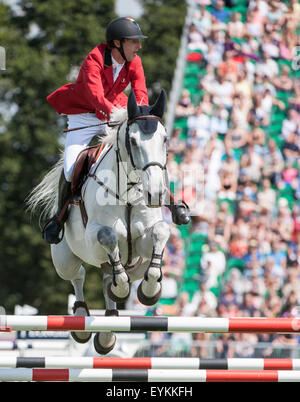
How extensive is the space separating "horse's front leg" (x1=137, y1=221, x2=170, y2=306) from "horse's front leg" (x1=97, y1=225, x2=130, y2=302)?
0.41ft

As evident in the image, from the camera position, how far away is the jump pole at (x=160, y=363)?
577 centimetres

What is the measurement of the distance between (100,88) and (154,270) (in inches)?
56.5

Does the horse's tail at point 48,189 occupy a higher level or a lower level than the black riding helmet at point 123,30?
lower

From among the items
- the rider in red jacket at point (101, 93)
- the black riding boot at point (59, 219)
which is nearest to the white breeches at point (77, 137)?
the rider in red jacket at point (101, 93)

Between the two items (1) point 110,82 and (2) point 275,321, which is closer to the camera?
(2) point 275,321

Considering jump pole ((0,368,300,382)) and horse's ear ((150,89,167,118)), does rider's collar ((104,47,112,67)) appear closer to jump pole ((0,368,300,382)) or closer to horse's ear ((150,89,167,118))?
horse's ear ((150,89,167,118))

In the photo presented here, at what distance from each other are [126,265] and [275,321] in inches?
54.6

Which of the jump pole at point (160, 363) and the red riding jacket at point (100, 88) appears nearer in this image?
the jump pole at point (160, 363)

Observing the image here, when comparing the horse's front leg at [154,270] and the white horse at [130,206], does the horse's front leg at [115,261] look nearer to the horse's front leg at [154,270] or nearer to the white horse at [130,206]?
the white horse at [130,206]

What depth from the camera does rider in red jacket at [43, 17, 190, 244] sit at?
6.43 m

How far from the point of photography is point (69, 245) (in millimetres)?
7102
